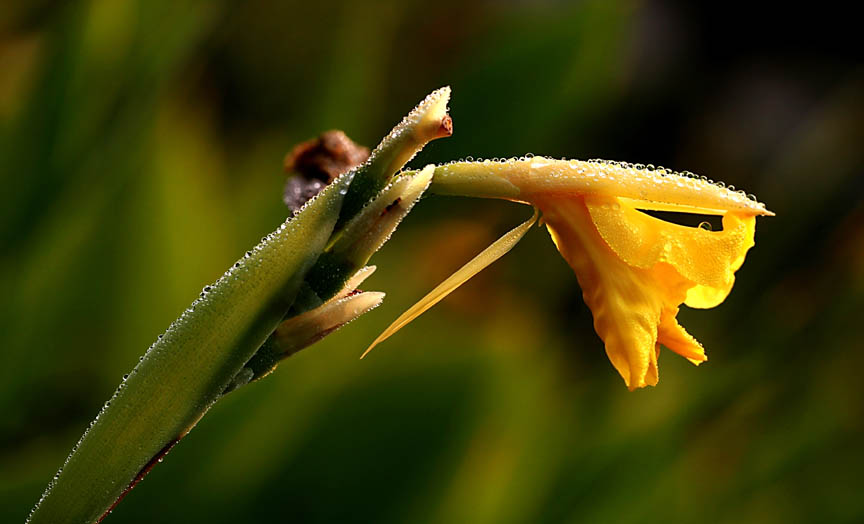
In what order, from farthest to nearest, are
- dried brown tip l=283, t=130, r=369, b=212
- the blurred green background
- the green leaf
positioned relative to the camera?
the blurred green background → dried brown tip l=283, t=130, r=369, b=212 → the green leaf

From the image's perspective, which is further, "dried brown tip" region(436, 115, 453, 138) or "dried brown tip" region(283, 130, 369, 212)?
"dried brown tip" region(283, 130, 369, 212)

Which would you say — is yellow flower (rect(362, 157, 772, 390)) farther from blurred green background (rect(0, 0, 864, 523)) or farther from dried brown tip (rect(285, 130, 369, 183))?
blurred green background (rect(0, 0, 864, 523))

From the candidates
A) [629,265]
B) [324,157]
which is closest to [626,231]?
[629,265]

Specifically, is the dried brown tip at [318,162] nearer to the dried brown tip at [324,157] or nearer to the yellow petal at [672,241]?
the dried brown tip at [324,157]

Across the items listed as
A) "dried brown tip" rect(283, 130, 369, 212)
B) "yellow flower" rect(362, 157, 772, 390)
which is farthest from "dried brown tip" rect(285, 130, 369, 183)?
"yellow flower" rect(362, 157, 772, 390)

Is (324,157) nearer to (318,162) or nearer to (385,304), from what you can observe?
(318,162)

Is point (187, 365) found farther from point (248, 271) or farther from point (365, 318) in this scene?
point (365, 318)

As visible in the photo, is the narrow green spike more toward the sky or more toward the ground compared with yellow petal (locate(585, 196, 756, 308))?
more toward the sky

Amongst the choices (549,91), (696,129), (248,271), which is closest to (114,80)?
(549,91)
